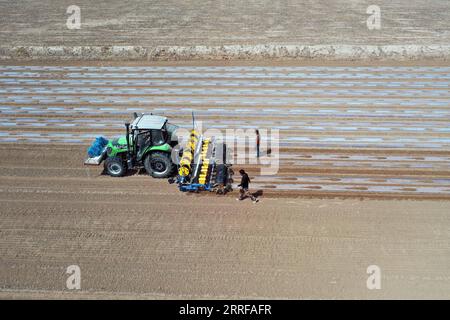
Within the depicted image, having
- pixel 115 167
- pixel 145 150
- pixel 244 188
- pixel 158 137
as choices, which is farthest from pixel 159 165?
pixel 244 188

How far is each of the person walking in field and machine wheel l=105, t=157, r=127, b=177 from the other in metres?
3.34

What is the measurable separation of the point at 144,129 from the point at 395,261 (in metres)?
6.86

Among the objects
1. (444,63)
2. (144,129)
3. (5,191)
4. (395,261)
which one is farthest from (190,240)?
(444,63)

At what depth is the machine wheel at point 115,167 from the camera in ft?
42.8

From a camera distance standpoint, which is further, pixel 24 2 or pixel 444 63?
pixel 24 2

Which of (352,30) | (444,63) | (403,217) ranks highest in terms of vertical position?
(352,30)

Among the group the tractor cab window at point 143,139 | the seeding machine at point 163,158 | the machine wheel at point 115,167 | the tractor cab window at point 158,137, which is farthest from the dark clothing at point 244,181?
the machine wheel at point 115,167

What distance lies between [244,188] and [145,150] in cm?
289

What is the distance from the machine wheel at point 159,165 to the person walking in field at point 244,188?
2067mm

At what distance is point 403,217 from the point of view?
11375 mm

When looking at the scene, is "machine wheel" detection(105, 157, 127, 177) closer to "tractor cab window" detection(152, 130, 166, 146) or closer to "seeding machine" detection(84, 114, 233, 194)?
"seeding machine" detection(84, 114, 233, 194)

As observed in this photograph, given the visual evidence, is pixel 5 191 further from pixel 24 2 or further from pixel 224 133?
pixel 24 2

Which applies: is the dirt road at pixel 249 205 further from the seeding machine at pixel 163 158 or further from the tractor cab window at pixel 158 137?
the tractor cab window at pixel 158 137

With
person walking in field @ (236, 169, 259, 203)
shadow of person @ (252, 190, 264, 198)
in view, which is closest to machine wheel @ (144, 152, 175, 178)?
person walking in field @ (236, 169, 259, 203)
